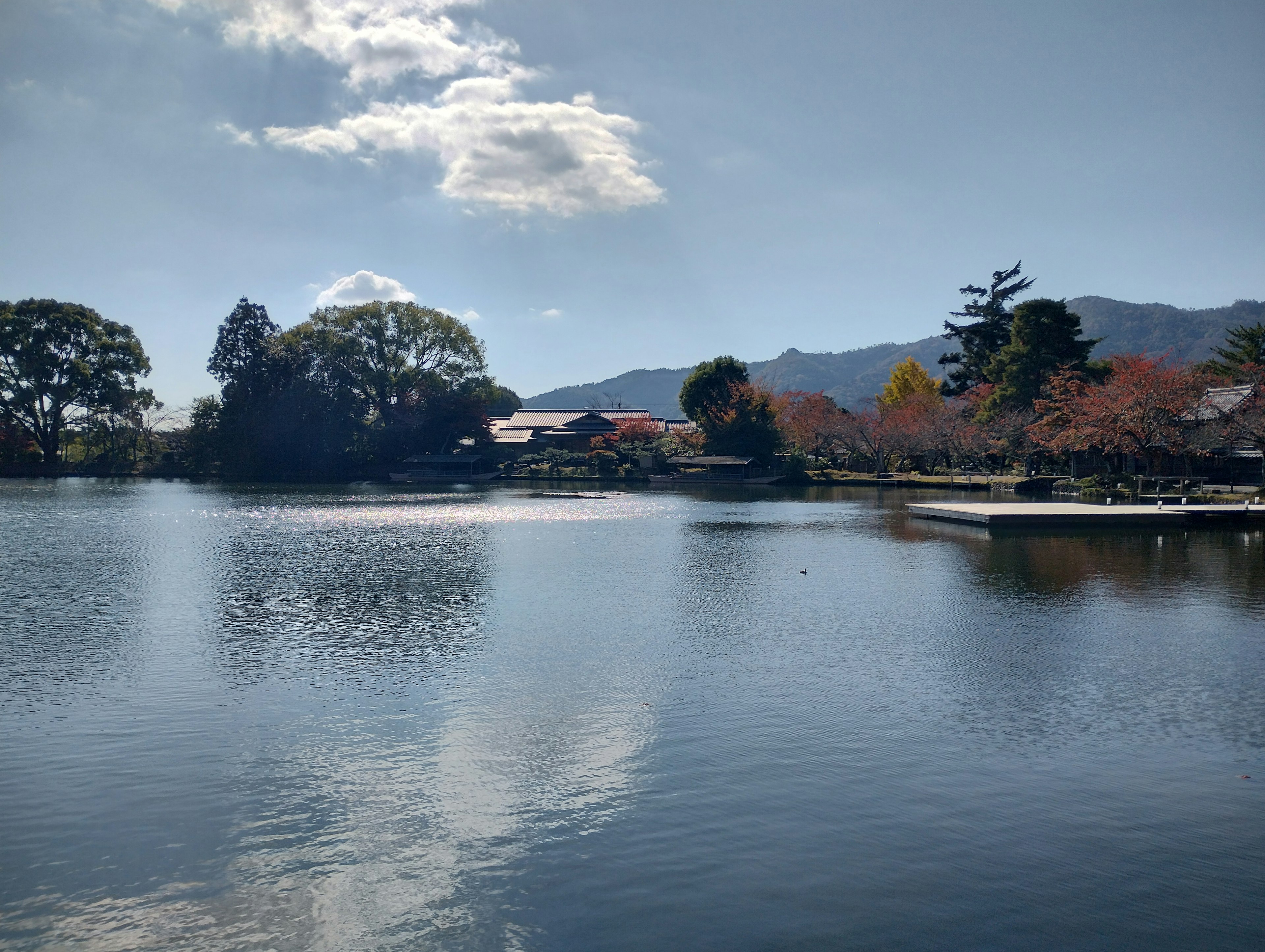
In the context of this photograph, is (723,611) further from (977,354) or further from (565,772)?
(977,354)

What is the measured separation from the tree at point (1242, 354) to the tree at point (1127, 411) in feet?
19.0

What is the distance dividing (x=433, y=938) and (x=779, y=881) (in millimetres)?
2360

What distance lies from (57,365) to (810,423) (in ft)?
198

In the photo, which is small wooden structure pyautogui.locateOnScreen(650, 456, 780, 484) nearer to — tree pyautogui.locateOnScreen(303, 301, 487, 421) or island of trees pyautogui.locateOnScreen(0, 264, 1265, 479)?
island of trees pyautogui.locateOnScreen(0, 264, 1265, 479)

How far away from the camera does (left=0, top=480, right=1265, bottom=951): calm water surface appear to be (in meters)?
5.65

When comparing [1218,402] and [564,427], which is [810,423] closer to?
[564,427]

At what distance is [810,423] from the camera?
69.9 m

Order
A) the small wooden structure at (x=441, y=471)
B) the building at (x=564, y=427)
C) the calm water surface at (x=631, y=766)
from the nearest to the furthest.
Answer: the calm water surface at (x=631, y=766) < the small wooden structure at (x=441, y=471) < the building at (x=564, y=427)

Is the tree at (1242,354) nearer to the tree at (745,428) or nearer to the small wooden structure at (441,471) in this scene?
the tree at (745,428)

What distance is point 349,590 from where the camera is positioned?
59.0 ft

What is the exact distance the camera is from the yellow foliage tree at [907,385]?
74.8 metres

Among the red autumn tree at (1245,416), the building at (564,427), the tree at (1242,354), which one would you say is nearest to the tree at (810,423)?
the building at (564,427)

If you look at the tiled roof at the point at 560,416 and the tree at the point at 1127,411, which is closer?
the tree at the point at 1127,411

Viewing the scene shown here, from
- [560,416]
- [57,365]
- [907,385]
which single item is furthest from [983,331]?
[57,365]
